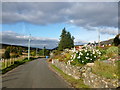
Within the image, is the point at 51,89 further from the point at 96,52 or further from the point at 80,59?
the point at 96,52

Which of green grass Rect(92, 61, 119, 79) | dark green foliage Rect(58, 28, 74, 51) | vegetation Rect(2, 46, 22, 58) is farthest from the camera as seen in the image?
dark green foliage Rect(58, 28, 74, 51)

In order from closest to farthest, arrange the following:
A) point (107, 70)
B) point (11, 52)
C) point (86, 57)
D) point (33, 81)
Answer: point (107, 70), point (33, 81), point (86, 57), point (11, 52)

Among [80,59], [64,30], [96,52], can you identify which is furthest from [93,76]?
[64,30]

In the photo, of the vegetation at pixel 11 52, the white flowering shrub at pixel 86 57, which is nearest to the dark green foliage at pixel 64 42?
the vegetation at pixel 11 52

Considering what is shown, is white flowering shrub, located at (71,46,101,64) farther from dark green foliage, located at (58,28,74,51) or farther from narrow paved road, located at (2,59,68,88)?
dark green foliage, located at (58,28,74,51)

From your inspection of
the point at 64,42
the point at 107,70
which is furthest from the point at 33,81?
the point at 64,42

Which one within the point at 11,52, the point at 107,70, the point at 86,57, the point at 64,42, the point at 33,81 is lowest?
the point at 33,81

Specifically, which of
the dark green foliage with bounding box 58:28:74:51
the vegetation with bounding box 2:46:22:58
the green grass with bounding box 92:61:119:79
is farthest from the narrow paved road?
the dark green foliage with bounding box 58:28:74:51

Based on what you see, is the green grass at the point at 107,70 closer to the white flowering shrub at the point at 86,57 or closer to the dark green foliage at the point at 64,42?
the white flowering shrub at the point at 86,57

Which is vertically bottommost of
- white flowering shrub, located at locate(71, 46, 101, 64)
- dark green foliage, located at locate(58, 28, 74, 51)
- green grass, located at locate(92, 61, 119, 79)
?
green grass, located at locate(92, 61, 119, 79)

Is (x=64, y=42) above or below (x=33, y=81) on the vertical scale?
above

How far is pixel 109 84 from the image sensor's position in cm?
881

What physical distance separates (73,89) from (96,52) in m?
8.62

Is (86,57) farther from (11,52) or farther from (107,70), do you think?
(11,52)
